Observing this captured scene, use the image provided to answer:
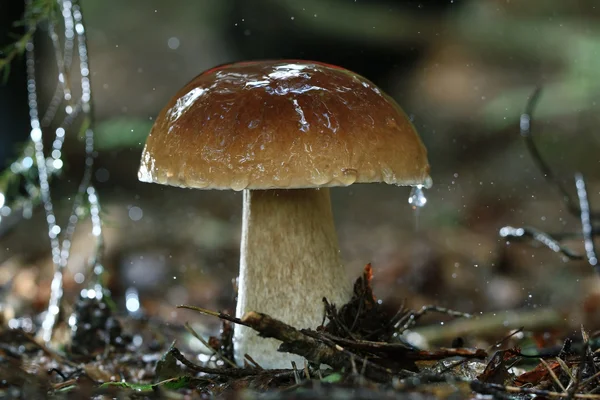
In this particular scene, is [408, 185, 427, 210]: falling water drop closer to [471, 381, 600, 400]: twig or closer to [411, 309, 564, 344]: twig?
[411, 309, 564, 344]: twig

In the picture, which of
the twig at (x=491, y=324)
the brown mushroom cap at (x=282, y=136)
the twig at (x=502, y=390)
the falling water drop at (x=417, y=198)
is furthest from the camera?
the twig at (x=491, y=324)

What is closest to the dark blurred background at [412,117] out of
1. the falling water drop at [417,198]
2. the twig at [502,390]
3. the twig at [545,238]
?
the twig at [545,238]

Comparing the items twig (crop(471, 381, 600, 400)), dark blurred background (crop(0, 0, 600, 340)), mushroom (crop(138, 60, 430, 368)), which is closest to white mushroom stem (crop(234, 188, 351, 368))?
mushroom (crop(138, 60, 430, 368))

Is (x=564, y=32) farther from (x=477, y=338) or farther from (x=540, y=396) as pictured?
(x=540, y=396)

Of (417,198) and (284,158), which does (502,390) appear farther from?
(417,198)

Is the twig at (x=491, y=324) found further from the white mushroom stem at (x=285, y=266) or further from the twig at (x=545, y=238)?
the white mushroom stem at (x=285, y=266)

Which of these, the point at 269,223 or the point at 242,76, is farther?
the point at 269,223

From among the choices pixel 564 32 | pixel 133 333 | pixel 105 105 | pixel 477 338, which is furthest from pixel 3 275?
pixel 564 32
